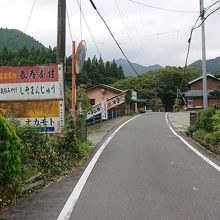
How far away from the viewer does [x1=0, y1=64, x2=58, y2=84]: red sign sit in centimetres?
1265

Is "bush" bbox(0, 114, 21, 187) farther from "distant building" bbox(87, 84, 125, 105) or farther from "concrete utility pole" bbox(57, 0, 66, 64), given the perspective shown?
"distant building" bbox(87, 84, 125, 105)

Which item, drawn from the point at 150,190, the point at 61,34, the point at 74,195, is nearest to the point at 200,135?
the point at 61,34

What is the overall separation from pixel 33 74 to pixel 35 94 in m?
0.61

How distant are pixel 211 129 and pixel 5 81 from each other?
10.2 metres

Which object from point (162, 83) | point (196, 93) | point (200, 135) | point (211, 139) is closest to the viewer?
point (211, 139)

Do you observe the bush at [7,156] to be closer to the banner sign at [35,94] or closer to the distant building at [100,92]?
the banner sign at [35,94]

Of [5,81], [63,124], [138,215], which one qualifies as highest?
[5,81]

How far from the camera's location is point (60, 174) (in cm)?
1020

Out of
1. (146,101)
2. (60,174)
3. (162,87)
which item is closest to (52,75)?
(60,174)

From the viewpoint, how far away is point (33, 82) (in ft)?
41.7

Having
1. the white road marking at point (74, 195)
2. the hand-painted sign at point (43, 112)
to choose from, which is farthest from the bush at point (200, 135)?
the hand-painted sign at point (43, 112)

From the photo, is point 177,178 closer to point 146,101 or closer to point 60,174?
point 60,174

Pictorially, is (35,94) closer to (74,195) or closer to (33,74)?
(33,74)

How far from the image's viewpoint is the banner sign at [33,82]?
12664 mm
